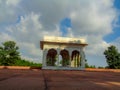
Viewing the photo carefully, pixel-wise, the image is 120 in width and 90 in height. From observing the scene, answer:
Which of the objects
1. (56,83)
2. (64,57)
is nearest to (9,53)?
(64,57)

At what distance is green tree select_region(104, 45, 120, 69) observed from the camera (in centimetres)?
3147

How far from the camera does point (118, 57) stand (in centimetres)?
3225

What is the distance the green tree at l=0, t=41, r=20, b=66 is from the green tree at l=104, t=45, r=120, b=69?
38.2 feet

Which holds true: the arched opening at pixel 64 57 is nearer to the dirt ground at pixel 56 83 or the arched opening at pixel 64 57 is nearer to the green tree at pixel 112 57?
the green tree at pixel 112 57

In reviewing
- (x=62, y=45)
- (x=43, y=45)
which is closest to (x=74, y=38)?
(x=62, y=45)

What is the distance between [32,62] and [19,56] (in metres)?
3.19

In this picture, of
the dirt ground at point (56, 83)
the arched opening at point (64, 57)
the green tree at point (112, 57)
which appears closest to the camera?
the dirt ground at point (56, 83)

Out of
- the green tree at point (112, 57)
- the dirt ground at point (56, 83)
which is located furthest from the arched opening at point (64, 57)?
the dirt ground at point (56, 83)

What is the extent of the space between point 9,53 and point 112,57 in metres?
13.1

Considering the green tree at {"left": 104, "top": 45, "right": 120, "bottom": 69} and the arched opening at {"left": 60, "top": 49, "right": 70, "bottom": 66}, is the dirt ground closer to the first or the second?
the arched opening at {"left": 60, "top": 49, "right": 70, "bottom": 66}

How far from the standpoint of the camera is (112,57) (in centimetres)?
3212

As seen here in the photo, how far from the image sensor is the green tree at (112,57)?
31.5 m

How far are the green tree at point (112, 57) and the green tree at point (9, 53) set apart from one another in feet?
38.2

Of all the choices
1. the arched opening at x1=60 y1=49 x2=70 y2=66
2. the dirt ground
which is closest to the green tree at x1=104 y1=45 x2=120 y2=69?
the arched opening at x1=60 y1=49 x2=70 y2=66
